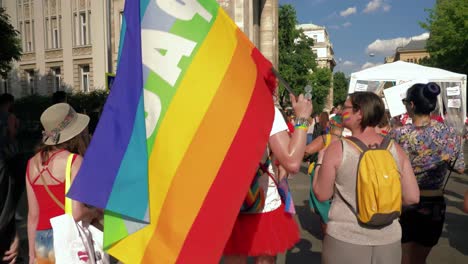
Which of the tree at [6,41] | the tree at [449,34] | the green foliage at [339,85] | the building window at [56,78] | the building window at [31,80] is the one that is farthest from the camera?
the green foliage at [339,85]

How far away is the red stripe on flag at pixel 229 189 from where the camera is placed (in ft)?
6.33

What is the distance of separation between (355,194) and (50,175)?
6.07 ft

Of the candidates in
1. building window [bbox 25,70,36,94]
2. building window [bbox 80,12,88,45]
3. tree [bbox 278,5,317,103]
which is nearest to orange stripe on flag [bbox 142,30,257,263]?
building window [bbox 80,12,88,45]

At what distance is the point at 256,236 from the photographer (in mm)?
2588

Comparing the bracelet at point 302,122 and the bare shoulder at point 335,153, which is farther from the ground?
Answer: the bracelet at point 302,122

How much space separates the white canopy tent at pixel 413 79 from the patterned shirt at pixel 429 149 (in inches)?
222

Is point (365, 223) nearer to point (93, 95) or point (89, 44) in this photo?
point (93, 95)

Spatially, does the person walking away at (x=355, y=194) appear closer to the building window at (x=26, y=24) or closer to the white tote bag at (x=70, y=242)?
the white tote bag at (x=70, y=242)

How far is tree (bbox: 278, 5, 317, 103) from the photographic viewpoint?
49094 mm

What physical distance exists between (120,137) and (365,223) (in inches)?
58.5

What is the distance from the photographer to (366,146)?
8.23 feet

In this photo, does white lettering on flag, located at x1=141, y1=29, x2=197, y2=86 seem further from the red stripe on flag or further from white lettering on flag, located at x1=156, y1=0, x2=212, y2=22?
the red stripe on flag

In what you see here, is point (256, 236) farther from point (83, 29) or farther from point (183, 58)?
point (83, 29)

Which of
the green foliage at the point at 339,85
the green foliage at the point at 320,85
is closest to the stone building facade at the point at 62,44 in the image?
the green foliage at the point at 320,85
